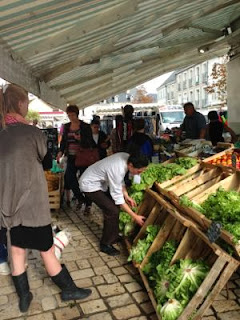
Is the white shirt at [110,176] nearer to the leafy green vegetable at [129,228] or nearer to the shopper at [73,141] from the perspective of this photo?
the leafy green vegetable at [129,228]

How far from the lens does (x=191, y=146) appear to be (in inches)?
245

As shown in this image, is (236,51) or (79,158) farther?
(236,51)

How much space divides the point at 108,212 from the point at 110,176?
64 centimetres

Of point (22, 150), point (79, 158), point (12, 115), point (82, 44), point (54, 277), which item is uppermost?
point (82, 44)

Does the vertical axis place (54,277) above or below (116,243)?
above

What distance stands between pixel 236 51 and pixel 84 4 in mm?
6556

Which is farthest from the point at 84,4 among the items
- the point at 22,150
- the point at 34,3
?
the point at 22,150

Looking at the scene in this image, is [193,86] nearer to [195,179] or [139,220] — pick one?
[195,179]

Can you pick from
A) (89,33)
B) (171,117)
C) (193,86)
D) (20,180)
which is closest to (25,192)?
(20,180)

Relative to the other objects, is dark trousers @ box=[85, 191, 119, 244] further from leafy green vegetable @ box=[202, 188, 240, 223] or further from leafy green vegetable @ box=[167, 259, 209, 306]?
leafy green vegetable @ box=[167, 259, 209, 306]

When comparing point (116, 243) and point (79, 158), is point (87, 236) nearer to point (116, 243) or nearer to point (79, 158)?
point (116, 243)

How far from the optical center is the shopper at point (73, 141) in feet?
20.4

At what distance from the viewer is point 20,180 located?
2.99m

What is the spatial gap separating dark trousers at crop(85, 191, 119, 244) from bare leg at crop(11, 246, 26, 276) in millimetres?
1404
